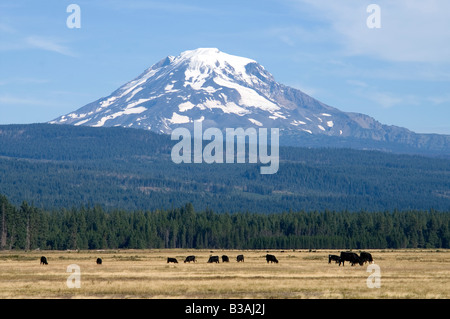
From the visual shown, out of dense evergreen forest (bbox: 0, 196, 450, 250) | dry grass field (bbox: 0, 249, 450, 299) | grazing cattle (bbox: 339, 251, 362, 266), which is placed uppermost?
dry grass field (bbox: 0, 249, 450, 299)

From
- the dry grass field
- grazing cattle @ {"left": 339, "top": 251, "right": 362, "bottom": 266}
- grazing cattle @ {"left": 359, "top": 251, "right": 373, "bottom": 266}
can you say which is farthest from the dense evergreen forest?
the dry grass field

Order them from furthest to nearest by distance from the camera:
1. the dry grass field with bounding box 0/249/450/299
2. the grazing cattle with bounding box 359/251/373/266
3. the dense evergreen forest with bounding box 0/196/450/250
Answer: the dense evergreen forest with bounding box 0/196/450/250
the grazing cattle with bounding box 359/251/373/266
the dry grass field with bounding box 0/249/450/299

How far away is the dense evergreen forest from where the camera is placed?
477ft

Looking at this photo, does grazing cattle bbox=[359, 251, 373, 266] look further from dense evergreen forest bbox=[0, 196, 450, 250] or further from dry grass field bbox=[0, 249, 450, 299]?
dense evergreen forest bbox=[0, 196, 450, 250]

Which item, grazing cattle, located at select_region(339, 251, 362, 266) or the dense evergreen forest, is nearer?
grazing cattle, located at select_region(339, 251, 362, 266)

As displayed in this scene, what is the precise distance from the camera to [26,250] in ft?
444

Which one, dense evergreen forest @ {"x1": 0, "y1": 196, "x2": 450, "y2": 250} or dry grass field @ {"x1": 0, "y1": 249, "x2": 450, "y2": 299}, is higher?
dry grass field @ {"x1": 0, "y1": 249, "x2": 450, "y2": 299}

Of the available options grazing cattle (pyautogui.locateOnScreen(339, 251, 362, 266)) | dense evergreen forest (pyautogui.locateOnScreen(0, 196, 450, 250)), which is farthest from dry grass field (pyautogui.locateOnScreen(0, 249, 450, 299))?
dense evergreen forest (pyautogui.locateOnScreen(0, 196, 450, 250))

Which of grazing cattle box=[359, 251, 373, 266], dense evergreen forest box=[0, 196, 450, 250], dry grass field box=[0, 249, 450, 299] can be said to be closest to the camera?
dry grass field box=[0, 249, 450, 299]

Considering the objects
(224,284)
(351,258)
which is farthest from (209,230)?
(224,284)
